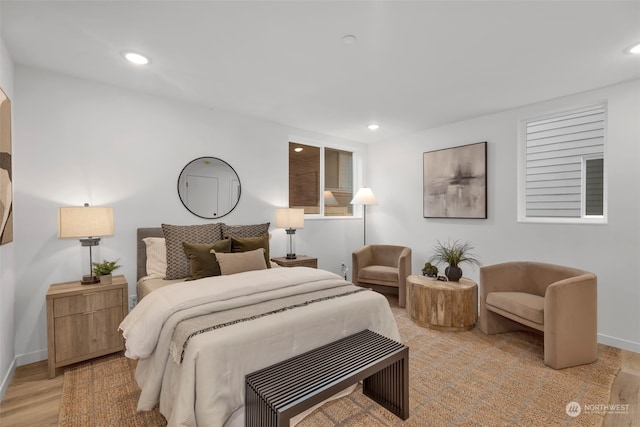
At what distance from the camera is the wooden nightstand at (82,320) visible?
7.75ft

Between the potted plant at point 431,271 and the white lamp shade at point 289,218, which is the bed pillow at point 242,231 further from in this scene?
the potted plant at point 431,271

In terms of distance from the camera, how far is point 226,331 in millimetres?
1642

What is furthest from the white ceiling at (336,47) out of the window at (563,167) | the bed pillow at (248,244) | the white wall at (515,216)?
the bed pillow at (248,244)

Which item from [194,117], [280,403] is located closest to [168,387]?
[280,403]

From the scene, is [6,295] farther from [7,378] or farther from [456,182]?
[456,182]

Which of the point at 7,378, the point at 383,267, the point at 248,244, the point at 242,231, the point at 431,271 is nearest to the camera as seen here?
the point at 7,378

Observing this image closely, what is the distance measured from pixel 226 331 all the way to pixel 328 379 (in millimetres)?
611

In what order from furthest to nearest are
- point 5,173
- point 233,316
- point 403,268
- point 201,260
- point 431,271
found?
point 403,268 < point 431,271 < point 201,260 < point 5,173 < point 233,316

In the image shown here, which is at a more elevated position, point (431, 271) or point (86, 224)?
point (86, 224)

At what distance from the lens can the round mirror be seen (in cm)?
345

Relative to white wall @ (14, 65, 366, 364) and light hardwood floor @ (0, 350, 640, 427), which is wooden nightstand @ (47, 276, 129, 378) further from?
white wall @ (14, 65, 366, 364)

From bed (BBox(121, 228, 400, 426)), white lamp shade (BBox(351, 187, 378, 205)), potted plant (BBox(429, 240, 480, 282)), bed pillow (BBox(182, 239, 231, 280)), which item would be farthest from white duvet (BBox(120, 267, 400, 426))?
white lamp shade (BBox(351, 187, 378, 205))

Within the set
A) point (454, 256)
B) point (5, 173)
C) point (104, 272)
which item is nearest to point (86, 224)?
point (104, 272)

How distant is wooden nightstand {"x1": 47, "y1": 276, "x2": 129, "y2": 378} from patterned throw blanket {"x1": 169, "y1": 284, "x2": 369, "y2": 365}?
131 centimetres
